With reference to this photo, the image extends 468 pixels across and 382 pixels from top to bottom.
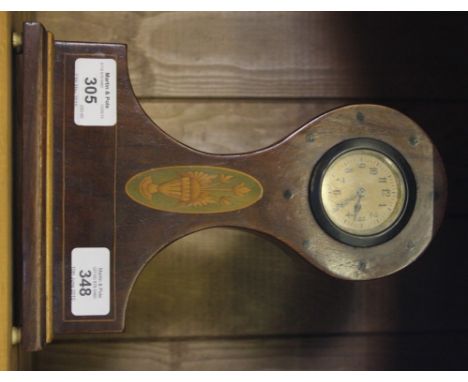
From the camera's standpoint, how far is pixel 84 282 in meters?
0.84

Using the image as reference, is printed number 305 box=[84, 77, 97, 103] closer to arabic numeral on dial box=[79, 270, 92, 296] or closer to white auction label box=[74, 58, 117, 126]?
white auction label box=[74, 58, 117, 126]

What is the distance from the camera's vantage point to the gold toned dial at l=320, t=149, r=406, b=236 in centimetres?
86

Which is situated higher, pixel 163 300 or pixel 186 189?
pixel 186 189

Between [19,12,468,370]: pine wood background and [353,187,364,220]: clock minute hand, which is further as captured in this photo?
[19,12,468,370]: pine wood background

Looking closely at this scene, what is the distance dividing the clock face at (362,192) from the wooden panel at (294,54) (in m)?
0.21

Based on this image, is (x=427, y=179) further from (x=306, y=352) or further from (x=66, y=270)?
(x=66, y=270)

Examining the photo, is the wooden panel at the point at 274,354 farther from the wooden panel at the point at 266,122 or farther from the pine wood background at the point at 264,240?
the wooden panel at the point at 266,122

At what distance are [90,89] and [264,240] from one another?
38 centimetres

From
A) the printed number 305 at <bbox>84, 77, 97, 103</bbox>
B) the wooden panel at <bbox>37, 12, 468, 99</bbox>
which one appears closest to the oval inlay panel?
the printed number 305 at <bbox>84, 77, 97, 103</bbox>

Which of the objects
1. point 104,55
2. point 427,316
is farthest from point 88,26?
point 427,316

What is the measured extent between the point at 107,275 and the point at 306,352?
1.26ft

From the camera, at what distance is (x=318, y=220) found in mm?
856

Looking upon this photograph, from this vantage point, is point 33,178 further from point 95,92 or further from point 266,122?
point 266,122
